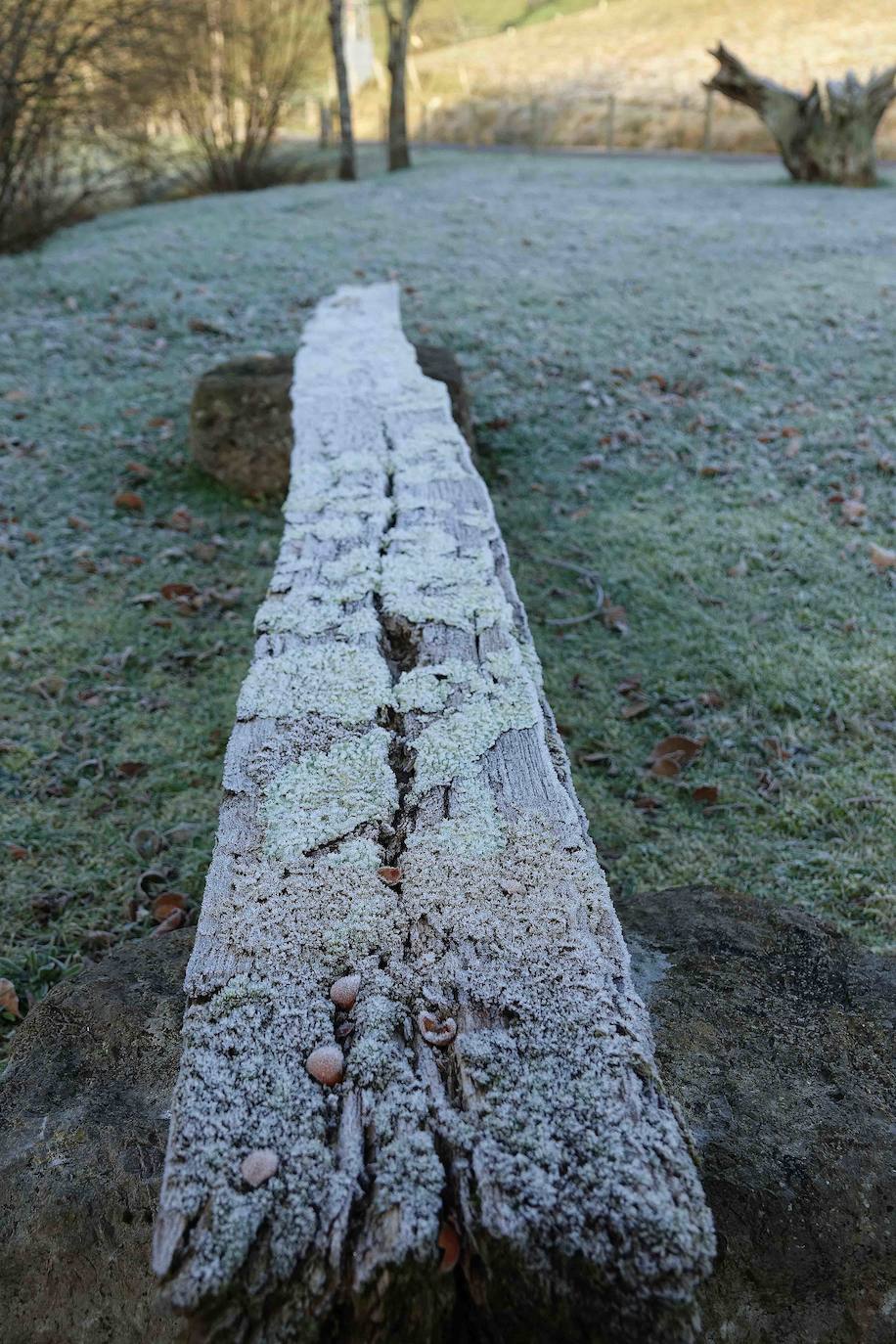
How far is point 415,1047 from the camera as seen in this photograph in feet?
4.30

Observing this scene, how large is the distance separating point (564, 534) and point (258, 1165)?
3763 millimetres

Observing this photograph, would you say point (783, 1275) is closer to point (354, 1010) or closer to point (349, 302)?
point (354, 1010)

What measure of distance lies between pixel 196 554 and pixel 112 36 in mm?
6658

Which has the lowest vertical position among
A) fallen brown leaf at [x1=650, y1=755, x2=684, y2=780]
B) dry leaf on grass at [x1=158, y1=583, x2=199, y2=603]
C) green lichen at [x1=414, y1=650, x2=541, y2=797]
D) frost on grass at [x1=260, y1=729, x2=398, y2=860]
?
fallen brown leaf at [x1=650, y1=755, x2=684, y2=780]

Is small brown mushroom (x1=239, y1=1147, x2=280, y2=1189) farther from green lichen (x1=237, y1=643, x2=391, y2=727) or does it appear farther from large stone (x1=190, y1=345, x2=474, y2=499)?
large stone (x1=190, y1=345, x2=474, y2=499)

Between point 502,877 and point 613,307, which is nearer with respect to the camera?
point 502,877

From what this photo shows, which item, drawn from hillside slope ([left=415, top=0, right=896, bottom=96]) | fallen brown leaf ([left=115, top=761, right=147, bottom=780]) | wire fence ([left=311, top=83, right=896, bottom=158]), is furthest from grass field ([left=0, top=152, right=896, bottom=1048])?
hillside slope ([left=415, top=0, right=896, bottom=96])

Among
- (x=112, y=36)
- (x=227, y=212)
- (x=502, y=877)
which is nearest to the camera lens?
(x=502, y=877)

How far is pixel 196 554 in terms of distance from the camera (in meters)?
4.45

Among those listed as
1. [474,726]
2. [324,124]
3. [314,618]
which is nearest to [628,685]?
[314,618]

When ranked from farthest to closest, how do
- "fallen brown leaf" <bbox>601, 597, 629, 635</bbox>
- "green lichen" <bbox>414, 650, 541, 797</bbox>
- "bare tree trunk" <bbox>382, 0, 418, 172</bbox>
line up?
1. "bare tree trunk" <bbox>382, 0, 418, 172</bbox>
2. "fallen brown leaf" <bbox>601, 597, 629, 635</bbox>
3. "green lichen" <bbox>414, 650, 541, 797</bbox>

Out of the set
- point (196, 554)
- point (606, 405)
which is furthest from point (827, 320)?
point (196, 554)

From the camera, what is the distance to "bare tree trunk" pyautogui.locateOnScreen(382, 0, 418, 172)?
13570mm

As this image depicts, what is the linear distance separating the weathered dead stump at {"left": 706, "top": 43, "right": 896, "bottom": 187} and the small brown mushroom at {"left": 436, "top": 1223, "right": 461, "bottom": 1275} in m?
14.0
